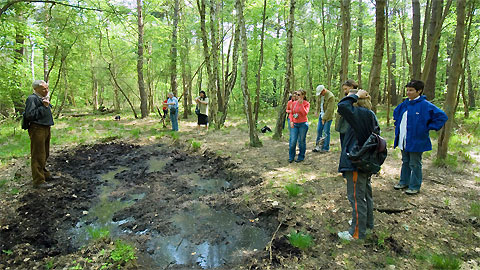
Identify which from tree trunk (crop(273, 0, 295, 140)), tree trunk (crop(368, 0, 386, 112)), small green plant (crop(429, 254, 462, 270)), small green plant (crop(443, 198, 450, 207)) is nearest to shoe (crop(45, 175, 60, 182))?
tree trunk (crop(273, 0, 295, 140))

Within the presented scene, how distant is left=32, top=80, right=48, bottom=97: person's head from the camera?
5.44 m

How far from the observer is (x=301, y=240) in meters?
3.55

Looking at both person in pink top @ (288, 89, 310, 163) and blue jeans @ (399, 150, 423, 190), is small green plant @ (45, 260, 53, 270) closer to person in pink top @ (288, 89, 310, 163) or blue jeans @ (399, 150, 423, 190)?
person in pink top @ (288, 89, 310, 163)

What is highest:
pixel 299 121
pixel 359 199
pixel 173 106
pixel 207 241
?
pixel 173 106

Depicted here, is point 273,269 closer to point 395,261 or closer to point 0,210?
point 395,261

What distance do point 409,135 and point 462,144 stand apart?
5.30 meters

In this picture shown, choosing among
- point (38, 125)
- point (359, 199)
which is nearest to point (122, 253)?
point (359, 199)

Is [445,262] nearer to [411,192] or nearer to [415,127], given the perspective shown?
[411,192]

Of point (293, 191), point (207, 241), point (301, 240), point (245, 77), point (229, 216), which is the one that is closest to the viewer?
point (301, 240)

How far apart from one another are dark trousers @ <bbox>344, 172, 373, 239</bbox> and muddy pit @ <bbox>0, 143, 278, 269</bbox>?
4.14ft

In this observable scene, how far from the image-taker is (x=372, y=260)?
10.5 ft

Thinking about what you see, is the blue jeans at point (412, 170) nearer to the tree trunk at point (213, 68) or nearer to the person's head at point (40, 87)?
the person's head at point (40, 87)

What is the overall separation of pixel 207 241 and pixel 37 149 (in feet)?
14.1

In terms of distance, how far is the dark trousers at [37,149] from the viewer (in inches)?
215
